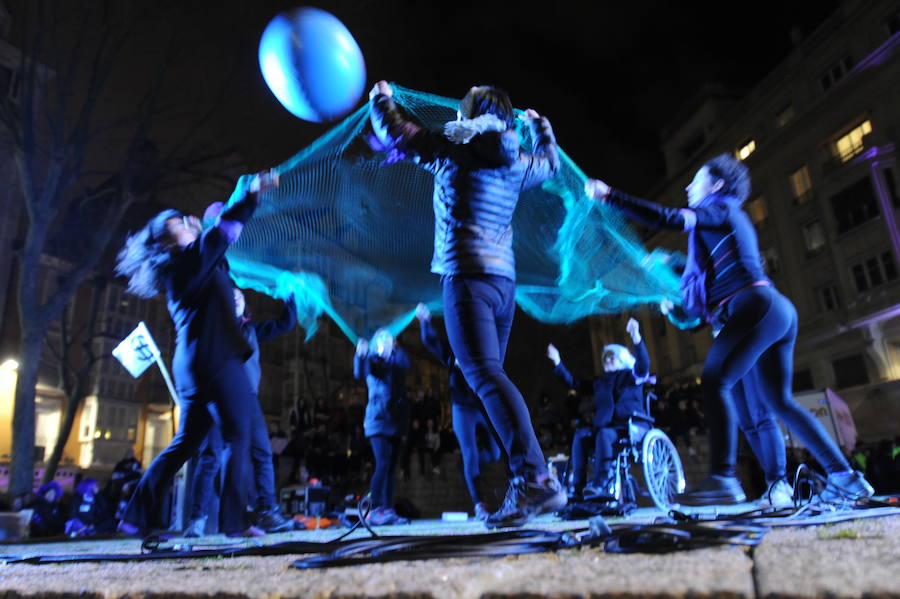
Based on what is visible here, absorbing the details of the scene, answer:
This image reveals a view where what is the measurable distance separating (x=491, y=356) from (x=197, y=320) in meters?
2.04

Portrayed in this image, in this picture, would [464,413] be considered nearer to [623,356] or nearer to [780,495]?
[623,356]

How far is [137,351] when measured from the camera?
764 cm

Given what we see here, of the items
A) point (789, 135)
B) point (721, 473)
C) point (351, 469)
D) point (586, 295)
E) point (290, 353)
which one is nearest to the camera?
point (721, 473)

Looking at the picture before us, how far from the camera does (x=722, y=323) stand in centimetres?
406

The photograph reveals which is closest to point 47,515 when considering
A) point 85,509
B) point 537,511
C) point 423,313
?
point 85,509

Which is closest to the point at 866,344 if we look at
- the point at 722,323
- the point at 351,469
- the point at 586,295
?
the point at 351,469

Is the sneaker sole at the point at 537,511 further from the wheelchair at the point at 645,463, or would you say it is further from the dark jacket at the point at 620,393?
the dark jacket at the point at 620,393

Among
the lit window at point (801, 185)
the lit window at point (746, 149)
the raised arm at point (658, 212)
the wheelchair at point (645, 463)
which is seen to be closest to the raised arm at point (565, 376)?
the wheelchair at point (645, 463)

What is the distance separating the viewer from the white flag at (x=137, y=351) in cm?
753

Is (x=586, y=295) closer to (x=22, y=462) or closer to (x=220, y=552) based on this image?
(x=220, y=552)

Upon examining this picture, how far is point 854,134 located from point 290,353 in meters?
39.3

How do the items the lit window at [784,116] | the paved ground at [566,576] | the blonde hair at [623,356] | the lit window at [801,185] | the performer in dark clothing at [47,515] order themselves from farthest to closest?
the lit window at [784,116] → the lit window at [801,185] → the performer in dark clothing at [47,515] → the blonde hair at [623,356] → the paved ground at [566,576]

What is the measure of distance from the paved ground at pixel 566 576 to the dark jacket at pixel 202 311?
1900mm

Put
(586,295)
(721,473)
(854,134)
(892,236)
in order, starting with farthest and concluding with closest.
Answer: (854,134) < (892,236) < (586,295) < (721,473)
